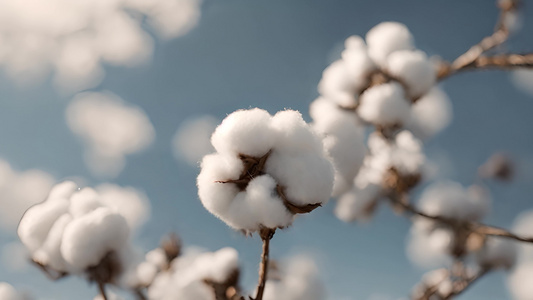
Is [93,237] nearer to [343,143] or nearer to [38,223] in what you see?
[38,223]

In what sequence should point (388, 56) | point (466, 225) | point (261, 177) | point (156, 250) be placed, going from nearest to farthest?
point (261, 177)
point (466, 225)
point (388, 56)
point (156, 250)

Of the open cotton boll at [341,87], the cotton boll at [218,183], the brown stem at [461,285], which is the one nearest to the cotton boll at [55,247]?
the cotton boll at [218,183]

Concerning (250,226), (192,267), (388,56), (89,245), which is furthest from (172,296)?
(388,56)

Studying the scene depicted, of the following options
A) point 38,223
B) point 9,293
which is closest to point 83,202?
point 38,223

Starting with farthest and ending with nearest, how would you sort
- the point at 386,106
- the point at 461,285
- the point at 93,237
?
the point at 461,285 < the point at 386,106 < the point at 93,237

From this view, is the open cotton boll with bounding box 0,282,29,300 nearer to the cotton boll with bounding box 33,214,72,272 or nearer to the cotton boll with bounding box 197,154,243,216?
the cotton boll with bounding box 33,214,72,272

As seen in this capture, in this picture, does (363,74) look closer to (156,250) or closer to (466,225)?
(466,225)

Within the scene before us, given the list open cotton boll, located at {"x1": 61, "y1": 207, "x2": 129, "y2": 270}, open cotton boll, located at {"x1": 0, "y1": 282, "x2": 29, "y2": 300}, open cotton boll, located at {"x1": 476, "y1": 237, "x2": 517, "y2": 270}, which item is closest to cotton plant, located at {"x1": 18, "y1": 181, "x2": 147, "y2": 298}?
open cotton boll, located at {"x1": 61, "y1": 207, "x2": 129, "y2": 270}
